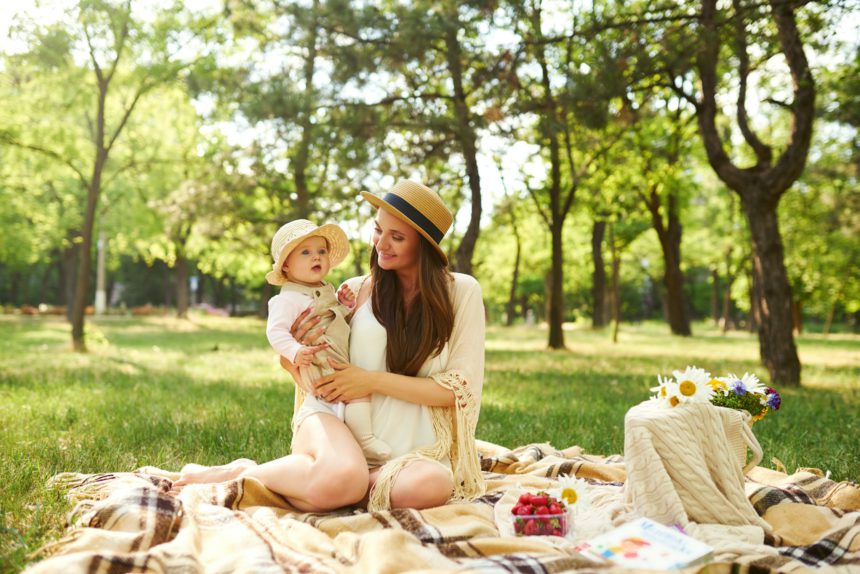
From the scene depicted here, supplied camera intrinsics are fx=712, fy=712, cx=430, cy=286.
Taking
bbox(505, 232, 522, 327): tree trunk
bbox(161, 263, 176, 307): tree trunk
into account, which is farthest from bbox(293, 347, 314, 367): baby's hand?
bbox(161, 263, 176, 307): tree trunk

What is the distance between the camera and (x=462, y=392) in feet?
12.0

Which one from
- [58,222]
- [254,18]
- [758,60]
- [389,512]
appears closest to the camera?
[389,512]

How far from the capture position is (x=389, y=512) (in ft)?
10.8

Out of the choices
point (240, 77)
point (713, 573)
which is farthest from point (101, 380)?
point (713, 573)

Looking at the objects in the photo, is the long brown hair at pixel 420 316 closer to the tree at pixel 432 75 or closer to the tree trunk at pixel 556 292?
the tree at pixel 432 75

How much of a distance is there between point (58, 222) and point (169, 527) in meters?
28.7

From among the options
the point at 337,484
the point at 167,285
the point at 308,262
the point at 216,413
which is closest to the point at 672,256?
the point at 216,413

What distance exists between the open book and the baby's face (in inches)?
75.0

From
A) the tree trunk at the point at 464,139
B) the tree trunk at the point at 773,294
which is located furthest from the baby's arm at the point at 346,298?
the tree trunk at the point at 773,294

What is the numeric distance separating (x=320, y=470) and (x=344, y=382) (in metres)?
0.43

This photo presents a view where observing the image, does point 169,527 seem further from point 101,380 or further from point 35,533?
point 101,380

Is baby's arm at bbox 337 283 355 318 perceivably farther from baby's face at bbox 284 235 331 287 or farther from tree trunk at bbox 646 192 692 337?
tree trunk at bbox 646 192 692 337

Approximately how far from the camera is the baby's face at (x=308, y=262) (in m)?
3.76

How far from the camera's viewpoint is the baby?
11.7ft
